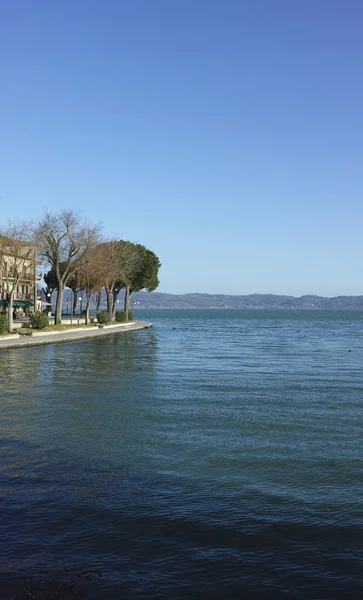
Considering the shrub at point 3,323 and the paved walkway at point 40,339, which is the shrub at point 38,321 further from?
the shrub at point 3,323

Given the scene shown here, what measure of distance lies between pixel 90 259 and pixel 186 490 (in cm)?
6723

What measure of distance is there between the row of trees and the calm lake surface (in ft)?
159

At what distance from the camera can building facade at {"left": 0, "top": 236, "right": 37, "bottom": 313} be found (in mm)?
62850

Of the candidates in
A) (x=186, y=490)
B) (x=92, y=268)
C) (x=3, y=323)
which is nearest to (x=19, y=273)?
(x=3, y=323)

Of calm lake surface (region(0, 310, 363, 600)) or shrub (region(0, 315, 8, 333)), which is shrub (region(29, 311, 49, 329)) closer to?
shrub (region(0, 315, 8, 333))

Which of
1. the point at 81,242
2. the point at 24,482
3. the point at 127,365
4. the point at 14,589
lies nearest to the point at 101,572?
the point at 14,589

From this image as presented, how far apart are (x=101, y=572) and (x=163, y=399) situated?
15.0 meters

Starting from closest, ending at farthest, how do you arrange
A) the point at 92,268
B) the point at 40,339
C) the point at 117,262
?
1. the point at 40,339
2. the point at 92,268
3. the point at 117,262

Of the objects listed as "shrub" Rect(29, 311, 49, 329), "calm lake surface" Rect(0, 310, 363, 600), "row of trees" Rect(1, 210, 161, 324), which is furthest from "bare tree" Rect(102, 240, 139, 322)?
"calm lake surface" Rect(0, 310, 363, 600)

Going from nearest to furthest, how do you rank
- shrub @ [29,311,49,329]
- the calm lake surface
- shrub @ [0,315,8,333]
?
the calm lake surface
shrub @ [0,315,8,333]
shrub @ [29,311,49,329]

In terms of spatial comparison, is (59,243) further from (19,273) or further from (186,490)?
(186,490)

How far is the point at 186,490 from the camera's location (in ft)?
37.9

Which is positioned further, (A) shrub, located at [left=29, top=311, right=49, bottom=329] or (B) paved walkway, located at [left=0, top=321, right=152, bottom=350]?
(A) shrub, located at [left=29, top=311, right=49, bottom=329]

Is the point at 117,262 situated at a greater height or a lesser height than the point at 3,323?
greater
